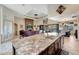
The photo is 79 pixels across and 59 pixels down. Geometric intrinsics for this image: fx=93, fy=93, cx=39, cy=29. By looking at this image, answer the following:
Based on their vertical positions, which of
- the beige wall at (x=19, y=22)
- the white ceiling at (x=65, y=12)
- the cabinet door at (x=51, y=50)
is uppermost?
the white ceiling at (x=65, y=12)

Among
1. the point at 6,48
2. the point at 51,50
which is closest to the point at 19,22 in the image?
the point at 6,48

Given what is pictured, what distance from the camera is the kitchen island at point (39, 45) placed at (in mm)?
1820

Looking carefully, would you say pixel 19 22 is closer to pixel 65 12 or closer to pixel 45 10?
pixel 45 10

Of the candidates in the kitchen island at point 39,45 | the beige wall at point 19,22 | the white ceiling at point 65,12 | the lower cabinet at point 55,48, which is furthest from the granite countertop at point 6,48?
the white ceiling at point 65,12

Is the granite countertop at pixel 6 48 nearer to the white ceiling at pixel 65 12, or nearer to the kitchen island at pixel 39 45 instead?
the kitchen island at pixel 39 45

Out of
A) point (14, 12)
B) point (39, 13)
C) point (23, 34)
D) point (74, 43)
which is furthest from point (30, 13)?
point (74, 43)

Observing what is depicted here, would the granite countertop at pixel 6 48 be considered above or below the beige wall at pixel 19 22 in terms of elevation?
below

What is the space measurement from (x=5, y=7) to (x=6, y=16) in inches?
7.6

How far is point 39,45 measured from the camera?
191 centimetres

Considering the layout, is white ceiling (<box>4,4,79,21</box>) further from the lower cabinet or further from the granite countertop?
the granite countertop

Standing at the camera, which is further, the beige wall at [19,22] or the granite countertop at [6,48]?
the beige wall at [19,22]

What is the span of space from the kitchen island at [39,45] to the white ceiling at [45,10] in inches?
17.4

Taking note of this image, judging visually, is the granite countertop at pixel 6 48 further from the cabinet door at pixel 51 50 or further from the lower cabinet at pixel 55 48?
the cabinet door at pixel 51 50

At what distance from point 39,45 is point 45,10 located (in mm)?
756
